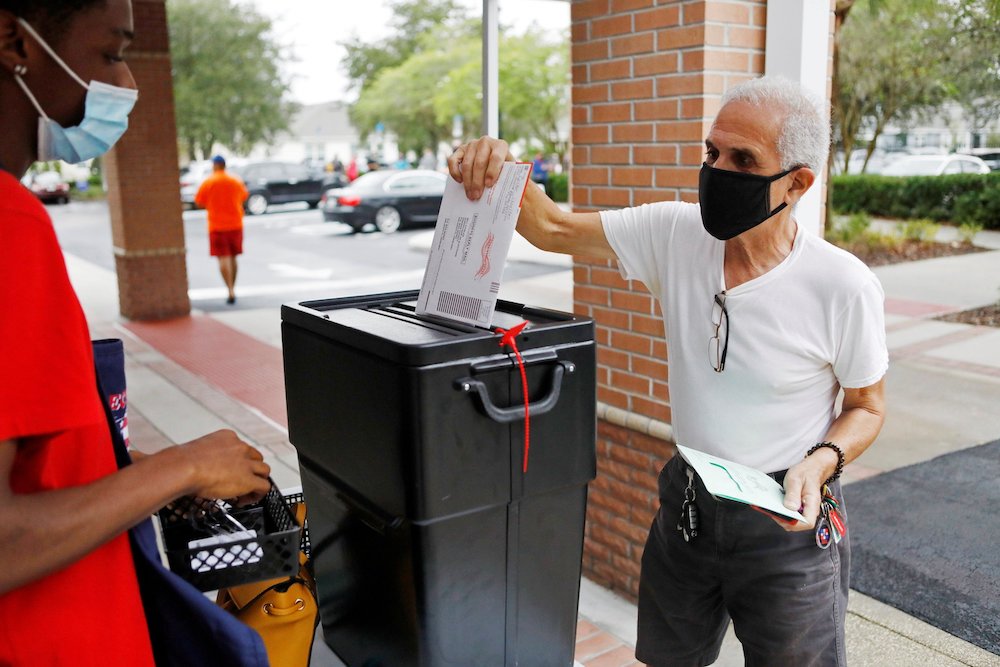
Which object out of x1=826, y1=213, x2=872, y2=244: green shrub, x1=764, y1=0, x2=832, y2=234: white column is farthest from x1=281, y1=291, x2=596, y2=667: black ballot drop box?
x1=826, y1=213, x2=872, y2=244: green shrub

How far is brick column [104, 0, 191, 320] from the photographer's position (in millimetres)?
9828

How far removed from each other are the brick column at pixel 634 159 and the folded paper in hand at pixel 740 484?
152 cm

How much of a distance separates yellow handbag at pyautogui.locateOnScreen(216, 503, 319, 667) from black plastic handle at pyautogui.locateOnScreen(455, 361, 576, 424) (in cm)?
72

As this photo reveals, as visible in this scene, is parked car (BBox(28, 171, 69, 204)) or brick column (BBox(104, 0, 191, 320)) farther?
parked car (BBox(28, 171, 69, 204))

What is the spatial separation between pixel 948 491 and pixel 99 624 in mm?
4904

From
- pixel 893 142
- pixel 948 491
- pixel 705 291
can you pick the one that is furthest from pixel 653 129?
pixel 893 142

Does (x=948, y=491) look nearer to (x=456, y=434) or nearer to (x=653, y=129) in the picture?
(x=653, y=129)

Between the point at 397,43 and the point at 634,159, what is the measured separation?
1966 inches

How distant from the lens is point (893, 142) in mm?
11406

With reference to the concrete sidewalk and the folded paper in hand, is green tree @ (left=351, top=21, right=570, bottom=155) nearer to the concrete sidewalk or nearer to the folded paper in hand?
the concrete sidewalk

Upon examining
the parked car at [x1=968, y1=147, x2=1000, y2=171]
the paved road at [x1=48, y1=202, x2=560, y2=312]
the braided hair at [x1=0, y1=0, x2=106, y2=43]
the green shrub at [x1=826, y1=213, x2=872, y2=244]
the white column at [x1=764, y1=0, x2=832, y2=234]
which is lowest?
the paved road at [x1=48, y1=202, x2=560, y2=312]

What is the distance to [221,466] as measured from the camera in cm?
130

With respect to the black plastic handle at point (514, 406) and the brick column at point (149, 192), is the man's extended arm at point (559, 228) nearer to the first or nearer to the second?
the black plastic handle at point (514, 406)

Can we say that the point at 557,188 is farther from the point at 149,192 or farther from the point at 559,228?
the point at 559,228
